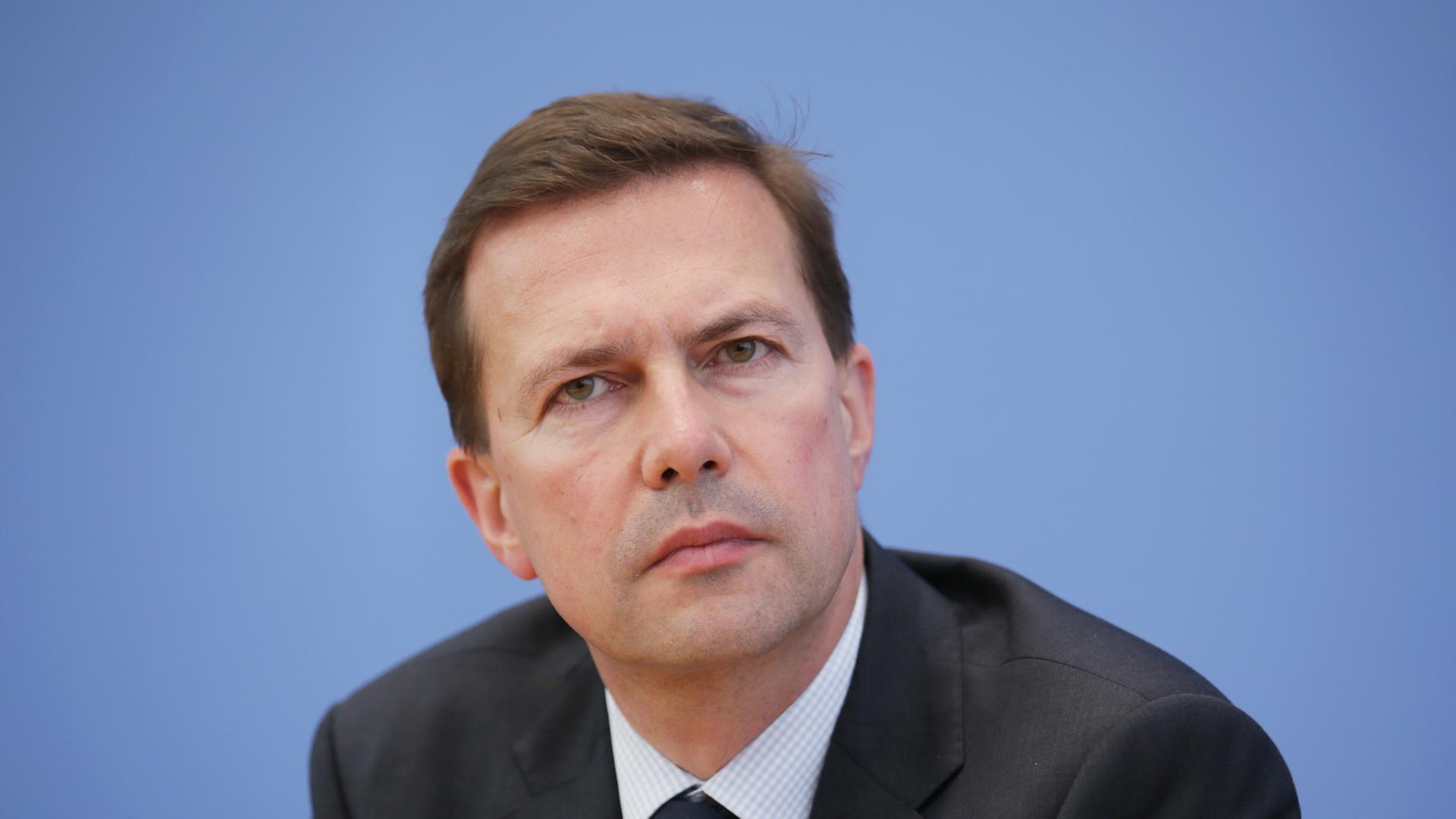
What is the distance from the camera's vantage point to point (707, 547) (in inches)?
74.7

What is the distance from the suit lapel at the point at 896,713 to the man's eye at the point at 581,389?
681 mm

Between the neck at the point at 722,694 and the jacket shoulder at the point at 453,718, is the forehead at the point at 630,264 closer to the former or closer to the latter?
the neck at the point at 722,694

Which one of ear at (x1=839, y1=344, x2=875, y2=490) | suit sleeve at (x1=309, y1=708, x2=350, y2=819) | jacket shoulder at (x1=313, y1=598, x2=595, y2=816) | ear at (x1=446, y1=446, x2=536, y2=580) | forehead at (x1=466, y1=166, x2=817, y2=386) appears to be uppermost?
forehead at (x1=466, y1=166, x2=817, y2=386)

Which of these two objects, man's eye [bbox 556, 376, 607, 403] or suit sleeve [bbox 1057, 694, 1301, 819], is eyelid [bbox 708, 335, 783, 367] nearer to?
man's eye [bbox 556, 376, 607, 403]

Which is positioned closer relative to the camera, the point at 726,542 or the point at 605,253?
the point at 726,542

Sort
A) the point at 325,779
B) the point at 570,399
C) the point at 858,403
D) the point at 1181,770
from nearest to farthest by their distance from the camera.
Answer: the point at 1181,770 → the point at 570,399 → the point at 858,403 → the point at 325,779

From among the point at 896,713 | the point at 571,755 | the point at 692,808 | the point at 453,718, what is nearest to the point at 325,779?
the point at 453,718

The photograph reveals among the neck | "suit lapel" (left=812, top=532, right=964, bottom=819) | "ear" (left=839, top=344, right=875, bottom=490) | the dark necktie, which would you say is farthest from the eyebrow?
the dark necktie

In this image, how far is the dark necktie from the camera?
2137 mm

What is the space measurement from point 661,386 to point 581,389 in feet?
0.64

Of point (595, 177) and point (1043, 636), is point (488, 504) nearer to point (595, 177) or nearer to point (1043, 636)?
point (595, 177)

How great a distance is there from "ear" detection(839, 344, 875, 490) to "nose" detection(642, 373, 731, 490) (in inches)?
18.1

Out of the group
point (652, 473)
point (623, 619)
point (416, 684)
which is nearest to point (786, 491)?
point (652, 473)

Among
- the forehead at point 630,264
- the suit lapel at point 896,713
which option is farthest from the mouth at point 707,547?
the suit lapel at point 896,713
